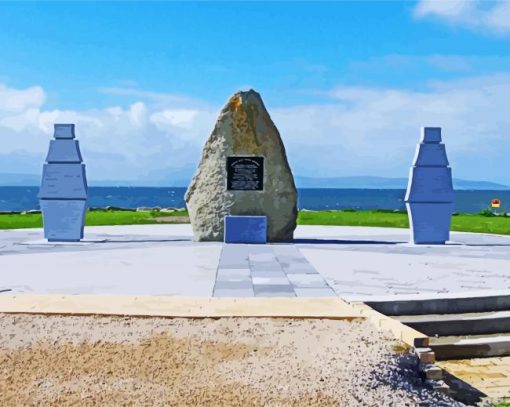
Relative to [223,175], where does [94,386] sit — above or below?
below

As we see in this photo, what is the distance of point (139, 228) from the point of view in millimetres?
19297

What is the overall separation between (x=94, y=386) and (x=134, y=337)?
1018 mm

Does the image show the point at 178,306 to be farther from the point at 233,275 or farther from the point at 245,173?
the point at 245,173

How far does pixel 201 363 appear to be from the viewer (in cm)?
526

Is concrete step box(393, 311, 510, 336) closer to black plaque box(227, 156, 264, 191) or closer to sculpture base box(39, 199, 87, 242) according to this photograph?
black plaque box(227, 156, 264, 191)

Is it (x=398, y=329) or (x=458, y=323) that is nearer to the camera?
(x=398, y=329)

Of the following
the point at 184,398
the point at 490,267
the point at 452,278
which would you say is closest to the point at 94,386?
the point at 184,398

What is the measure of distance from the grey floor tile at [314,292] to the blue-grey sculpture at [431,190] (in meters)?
7.33

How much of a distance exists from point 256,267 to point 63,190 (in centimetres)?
671

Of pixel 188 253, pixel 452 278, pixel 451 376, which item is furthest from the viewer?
pixel 188 253

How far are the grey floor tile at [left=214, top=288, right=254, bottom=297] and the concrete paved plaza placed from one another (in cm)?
1

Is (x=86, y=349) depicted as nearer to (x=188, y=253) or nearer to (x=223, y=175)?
(x=188, y=253)

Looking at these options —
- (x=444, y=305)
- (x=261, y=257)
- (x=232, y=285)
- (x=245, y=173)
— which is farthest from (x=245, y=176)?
(x=444, y=305)

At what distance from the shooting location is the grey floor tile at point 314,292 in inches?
304
